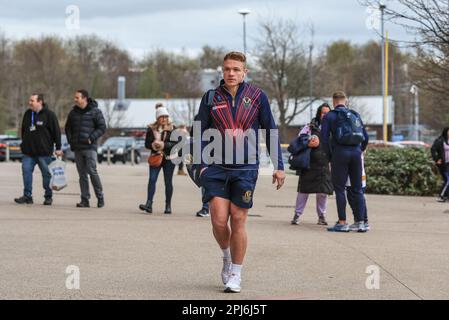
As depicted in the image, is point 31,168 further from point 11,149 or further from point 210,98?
point 11,149

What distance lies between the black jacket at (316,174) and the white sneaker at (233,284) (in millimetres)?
6119

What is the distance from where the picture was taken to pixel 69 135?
50.3 ft

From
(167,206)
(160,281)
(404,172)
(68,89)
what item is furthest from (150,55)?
(160,281)

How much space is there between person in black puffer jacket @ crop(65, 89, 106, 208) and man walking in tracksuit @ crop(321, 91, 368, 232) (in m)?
4.31

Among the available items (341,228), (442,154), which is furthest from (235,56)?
(442,154)

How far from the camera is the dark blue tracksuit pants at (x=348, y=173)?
41.3ft

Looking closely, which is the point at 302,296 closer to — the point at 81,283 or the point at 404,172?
the point at 81,283

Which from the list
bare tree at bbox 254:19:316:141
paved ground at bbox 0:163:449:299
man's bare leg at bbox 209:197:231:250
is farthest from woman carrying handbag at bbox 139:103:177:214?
bare tree at bbox 254:19:316:141

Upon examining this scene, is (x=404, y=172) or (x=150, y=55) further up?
(x=150, y=55)

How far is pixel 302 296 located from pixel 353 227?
17.7ft

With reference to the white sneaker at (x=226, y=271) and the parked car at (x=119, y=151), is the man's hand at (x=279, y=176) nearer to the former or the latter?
the white sneaker at (x=226, y=271)

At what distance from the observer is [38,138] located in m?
15.3

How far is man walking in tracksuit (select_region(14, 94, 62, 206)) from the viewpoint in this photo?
1527cm

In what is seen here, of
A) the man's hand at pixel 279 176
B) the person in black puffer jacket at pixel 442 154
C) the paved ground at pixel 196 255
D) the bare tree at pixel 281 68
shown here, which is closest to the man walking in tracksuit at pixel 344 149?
the paved ground at pixel 196 255
